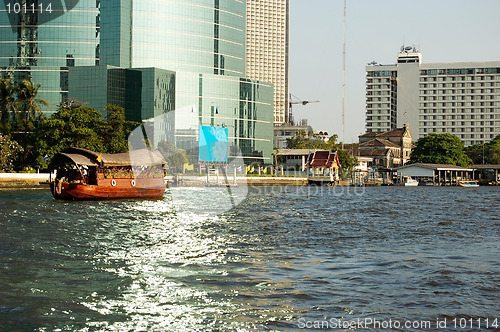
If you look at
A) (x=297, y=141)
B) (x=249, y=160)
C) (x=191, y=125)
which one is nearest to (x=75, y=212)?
(x=191, y=125)

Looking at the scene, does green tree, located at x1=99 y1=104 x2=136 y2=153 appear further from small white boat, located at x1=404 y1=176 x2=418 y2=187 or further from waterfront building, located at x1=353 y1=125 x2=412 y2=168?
waterfront building, located at x1=353 y1=125 x2=412 y2=168

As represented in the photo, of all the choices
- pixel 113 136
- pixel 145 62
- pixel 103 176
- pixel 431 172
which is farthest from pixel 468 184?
pixel 103 176

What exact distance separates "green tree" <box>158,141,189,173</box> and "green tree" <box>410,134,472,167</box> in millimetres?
64551

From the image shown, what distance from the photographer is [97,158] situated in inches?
1959

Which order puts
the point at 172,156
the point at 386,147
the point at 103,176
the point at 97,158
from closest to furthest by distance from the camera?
the point at 97,158, the point at 103,176, the point at 172,156, the point at 386,147

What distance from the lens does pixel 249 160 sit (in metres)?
144

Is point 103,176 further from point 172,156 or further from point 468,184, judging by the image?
point 468,184

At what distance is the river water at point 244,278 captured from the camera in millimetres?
11141

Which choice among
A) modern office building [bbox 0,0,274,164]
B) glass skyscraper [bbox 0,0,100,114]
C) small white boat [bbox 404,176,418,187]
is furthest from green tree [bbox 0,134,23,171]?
small white boat [bbox 404,176,418,187]

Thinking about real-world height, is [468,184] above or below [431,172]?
below

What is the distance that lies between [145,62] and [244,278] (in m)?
127

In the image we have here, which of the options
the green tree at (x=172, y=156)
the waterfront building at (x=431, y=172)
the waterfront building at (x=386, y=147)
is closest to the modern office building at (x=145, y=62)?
the green tree at (x=172, y=156)

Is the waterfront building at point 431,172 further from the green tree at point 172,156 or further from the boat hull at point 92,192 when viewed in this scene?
the boat hull at point 92,192

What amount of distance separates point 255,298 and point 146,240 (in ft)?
34.9
